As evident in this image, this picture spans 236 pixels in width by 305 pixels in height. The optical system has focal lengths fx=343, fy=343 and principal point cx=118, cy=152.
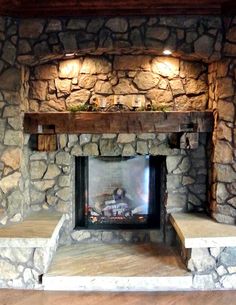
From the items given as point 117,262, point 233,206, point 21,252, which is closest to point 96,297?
point 117,262

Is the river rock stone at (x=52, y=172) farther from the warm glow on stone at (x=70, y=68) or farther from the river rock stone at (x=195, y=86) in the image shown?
the river rock stone at (x=195, y=86)

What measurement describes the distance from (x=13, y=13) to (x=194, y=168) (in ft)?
9.09

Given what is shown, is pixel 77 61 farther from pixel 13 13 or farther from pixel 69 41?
pixel 13 13

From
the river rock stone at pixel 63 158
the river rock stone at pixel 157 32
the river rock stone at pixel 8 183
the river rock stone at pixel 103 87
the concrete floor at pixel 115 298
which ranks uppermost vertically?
the river rock stone at pixel 157 32

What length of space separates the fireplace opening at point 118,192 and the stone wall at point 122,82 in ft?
2.61

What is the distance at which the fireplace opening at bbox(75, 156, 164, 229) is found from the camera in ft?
14.9

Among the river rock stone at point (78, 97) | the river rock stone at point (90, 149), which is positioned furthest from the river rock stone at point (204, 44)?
the river rock stone at point (90, 149)

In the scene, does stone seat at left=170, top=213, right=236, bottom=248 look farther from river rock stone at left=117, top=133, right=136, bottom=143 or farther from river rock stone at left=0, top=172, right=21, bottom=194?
river rock stone at left=0, top=172, right=21, bottom=194

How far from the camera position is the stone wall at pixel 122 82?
4.21 meters

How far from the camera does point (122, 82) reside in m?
4.24

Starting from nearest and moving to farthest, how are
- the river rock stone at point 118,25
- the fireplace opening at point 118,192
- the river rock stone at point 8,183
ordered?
the river rock stone at point 118,25 < the river rock stone at point 8,183 < the fireplace opening at point 118,192

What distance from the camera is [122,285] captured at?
11.4 feet

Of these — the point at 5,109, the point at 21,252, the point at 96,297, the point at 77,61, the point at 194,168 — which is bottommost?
the point at 96,297

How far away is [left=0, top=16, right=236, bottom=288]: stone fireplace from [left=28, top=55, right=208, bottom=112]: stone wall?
0.01 metres
